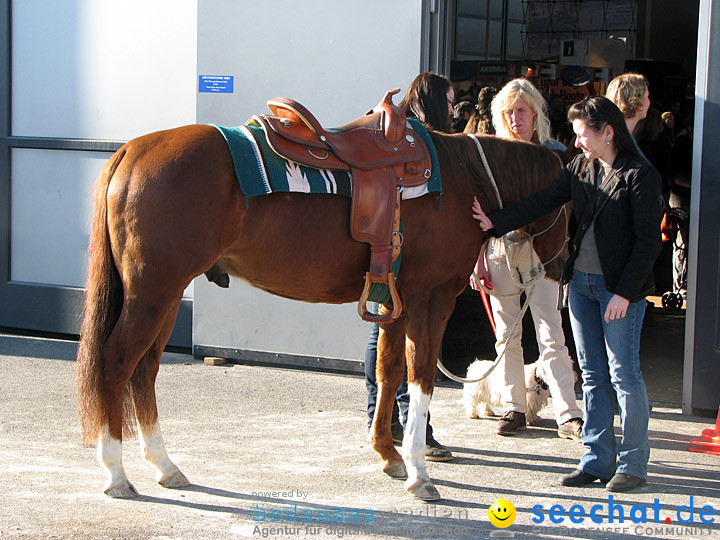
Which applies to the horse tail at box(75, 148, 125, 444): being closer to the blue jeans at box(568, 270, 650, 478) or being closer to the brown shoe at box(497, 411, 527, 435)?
the blue jeans at box(568, 270, 650, 478)

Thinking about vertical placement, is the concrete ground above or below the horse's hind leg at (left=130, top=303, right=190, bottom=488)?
below

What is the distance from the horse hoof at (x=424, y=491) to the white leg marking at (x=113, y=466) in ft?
4.26

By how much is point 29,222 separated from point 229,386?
2797mm

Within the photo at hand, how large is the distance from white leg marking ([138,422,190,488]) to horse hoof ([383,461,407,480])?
1031mm

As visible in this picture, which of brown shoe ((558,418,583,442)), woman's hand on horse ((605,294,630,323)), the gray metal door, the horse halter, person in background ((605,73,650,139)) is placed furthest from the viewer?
the gray metal door

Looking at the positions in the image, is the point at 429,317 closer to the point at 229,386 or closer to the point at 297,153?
the point at 297,153

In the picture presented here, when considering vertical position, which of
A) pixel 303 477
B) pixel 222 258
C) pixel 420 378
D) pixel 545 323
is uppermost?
pixel 222 258

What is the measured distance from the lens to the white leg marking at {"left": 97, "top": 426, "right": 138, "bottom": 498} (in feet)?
12.8

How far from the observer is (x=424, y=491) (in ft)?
13.3

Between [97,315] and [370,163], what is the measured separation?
56.8 inches

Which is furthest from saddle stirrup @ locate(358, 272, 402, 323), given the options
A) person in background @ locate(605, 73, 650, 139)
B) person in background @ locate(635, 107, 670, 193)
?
person in background @ locate(635, 107, 670, 193)

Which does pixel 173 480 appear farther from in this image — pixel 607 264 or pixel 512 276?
pixel 607 264

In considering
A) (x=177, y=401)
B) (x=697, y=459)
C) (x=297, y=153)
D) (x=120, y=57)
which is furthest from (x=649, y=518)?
(x=120, y=57)

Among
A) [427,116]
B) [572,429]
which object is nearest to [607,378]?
[572,429]
